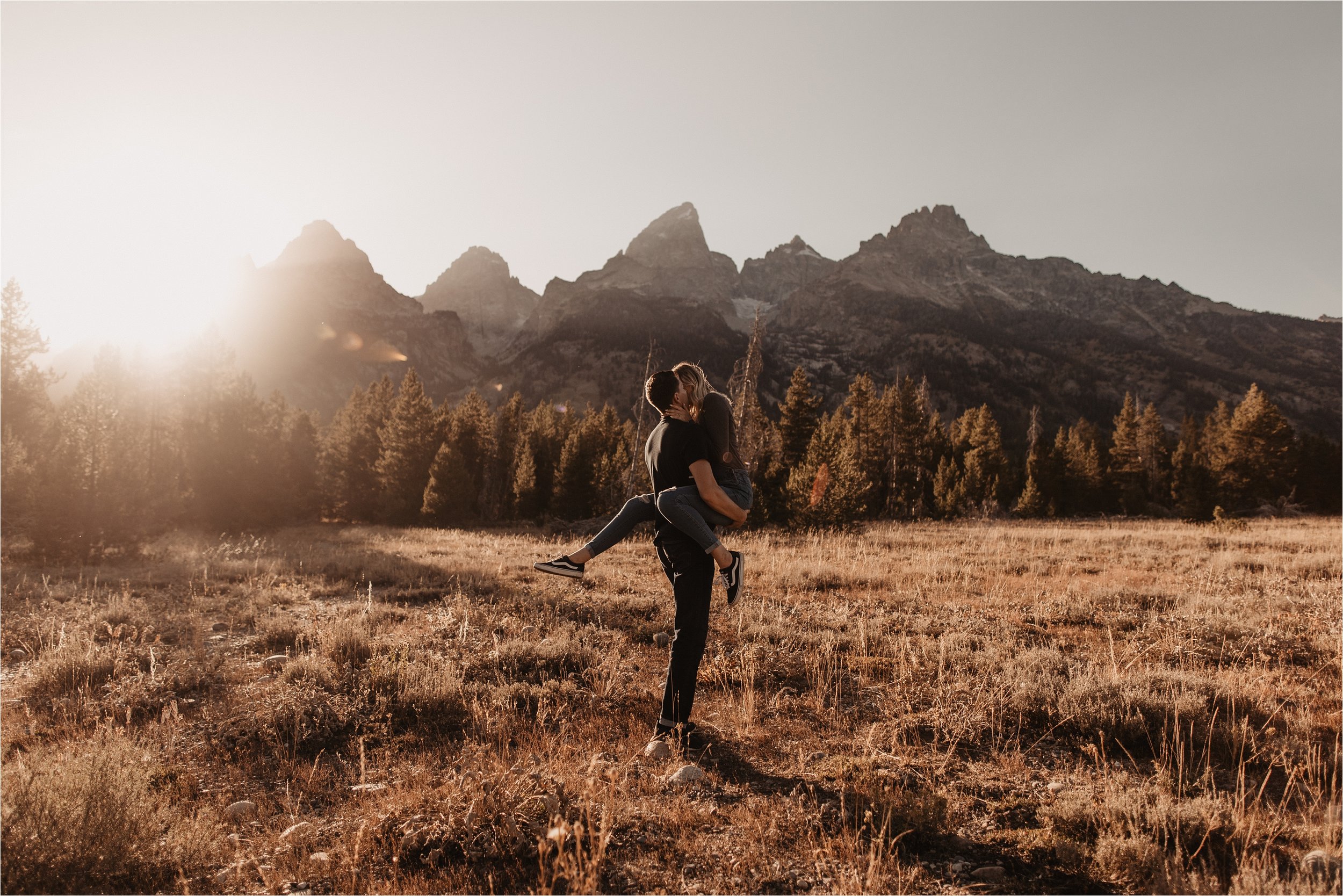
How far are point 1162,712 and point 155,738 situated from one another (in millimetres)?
7659

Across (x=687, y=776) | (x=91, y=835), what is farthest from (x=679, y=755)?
(x=91, y=835)

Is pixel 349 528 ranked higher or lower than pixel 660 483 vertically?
lower

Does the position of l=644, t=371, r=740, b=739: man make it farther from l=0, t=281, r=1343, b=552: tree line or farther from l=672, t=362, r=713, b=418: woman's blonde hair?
l=0, t=281, r=1343, b=552: tree line

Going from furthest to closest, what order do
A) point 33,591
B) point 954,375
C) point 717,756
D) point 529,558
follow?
1. point 954,375
2. point 529,558
3. point 33,591
4. point 717,756

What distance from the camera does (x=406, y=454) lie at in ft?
137

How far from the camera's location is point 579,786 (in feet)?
11.3

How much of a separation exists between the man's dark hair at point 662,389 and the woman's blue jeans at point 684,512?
0.67 meters

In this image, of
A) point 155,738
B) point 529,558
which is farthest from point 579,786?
point 529,558

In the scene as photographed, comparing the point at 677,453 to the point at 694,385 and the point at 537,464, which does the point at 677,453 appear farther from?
the point at 537,464

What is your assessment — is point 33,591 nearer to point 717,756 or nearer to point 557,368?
point 717,756

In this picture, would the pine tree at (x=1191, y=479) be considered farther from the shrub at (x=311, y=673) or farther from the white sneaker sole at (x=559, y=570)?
the shrub at (x=311, y=673)

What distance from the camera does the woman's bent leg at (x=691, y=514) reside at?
154 inches

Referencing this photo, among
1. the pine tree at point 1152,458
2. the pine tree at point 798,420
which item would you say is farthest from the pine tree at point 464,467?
the pine tree at point 1152,458

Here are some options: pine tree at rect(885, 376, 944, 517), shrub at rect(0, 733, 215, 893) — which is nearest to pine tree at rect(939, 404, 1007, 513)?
pine tree at rect(885, 376, 944, 517)
